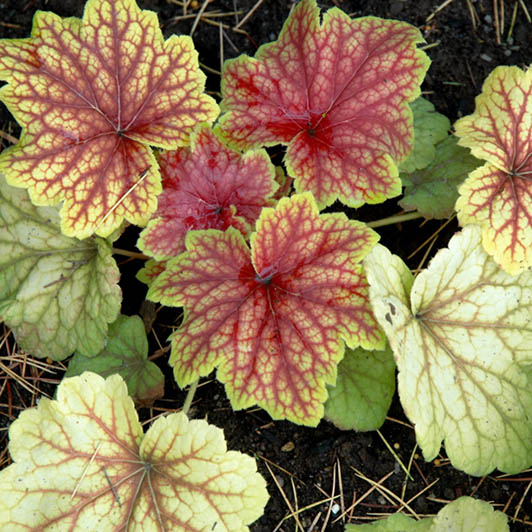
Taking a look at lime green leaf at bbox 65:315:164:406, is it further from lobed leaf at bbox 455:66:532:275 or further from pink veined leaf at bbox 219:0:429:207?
lobed leaf at bbox 455:66:532:275

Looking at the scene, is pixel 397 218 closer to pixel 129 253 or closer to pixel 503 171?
pixel 503 171

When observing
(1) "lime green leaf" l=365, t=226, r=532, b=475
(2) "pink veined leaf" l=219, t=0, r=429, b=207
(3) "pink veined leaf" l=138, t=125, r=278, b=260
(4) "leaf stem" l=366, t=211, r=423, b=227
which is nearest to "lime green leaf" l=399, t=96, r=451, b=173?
(4) "leaf stem" l=366, t=211, r=423, b=227

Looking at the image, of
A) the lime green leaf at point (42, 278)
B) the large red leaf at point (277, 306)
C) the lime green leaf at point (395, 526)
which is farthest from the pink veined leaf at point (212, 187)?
the lime green leaf at point (395, 526)

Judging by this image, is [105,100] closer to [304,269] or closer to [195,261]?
[195,261]

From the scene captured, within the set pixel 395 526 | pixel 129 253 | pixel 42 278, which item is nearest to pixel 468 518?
pixel 395 526

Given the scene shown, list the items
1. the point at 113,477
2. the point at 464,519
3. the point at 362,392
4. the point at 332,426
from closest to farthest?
the point at 113,477 → the point at 464,519 → the point at 362,392 → the point at 332,426

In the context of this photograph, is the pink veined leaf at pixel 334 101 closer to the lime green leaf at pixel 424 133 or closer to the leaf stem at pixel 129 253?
the lime green leaf at pixel 424 133
